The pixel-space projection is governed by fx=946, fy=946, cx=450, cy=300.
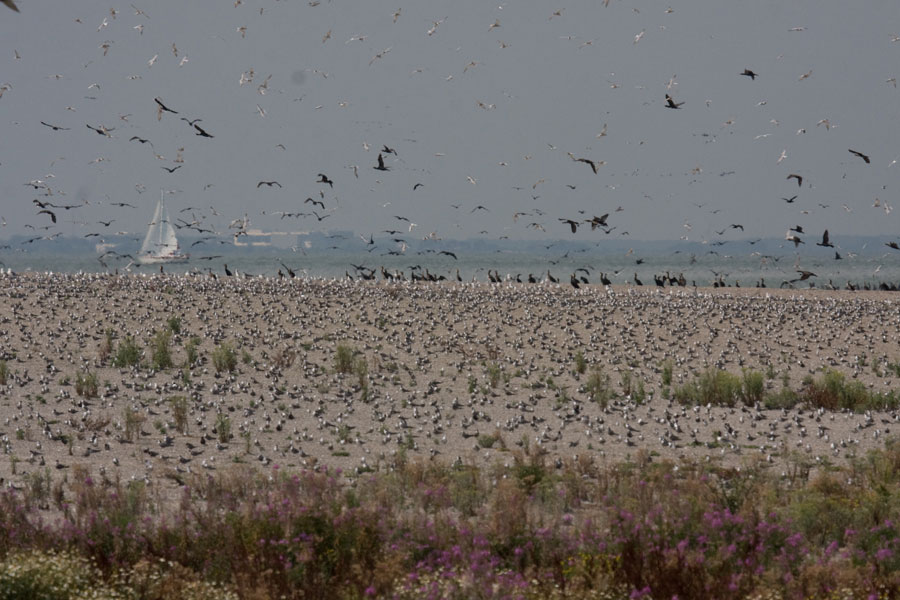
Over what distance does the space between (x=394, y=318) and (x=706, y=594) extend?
1010 inches

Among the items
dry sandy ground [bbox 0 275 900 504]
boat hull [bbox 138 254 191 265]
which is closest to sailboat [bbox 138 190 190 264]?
boat hull [bbox 138 254 191 265]

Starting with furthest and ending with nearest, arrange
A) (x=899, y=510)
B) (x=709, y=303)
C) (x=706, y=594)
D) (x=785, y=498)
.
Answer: (x=709, y=303) → (x=785, y=498) → (x=899, y=510) → (x=706, y=594)

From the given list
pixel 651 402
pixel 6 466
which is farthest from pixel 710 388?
pixel 6 466

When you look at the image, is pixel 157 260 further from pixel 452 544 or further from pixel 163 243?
pixel 452 544

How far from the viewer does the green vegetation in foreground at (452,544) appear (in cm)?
949

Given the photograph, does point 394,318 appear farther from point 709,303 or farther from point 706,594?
point 706,594

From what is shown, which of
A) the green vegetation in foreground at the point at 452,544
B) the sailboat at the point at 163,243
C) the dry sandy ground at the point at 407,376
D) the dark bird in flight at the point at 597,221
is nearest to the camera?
the green vegetation in foreground at the point at 452,544

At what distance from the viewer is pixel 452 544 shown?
35.8ft

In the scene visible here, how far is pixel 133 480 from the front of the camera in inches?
583

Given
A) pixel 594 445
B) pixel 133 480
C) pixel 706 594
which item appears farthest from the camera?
pixel 594 445

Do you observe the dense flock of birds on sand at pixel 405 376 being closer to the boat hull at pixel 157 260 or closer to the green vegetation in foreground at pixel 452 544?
the green vegetation in foreground at pixel 452 544

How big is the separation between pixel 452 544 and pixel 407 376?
49.2 feet

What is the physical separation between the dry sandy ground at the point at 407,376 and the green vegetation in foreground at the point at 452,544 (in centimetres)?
263

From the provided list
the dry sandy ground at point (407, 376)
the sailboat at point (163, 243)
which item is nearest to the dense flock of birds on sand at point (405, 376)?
the dry sandy ground at point (407, 376)
